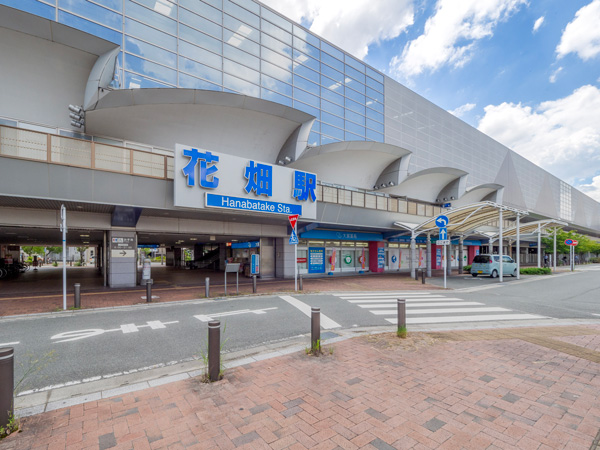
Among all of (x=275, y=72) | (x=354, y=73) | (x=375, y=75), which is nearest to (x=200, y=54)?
(x=275, y=72)

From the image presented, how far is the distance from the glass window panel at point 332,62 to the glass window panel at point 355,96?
186 centimetres

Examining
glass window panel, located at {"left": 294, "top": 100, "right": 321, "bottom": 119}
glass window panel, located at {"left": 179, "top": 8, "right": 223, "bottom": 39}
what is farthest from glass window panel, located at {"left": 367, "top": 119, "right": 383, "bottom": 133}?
glass window panel, located at {"left": 179, "top": 8, "right": 223, "bottom": 39}

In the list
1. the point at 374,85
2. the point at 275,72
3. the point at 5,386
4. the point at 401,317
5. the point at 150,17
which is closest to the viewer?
the point at 5,386

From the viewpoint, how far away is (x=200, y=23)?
56.3 feet

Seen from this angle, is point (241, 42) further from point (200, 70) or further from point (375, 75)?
point (375, 75)

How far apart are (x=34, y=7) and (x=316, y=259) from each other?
1942cm

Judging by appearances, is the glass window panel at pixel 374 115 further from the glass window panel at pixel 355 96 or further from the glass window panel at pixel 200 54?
the glass window panel at pixel 200 54

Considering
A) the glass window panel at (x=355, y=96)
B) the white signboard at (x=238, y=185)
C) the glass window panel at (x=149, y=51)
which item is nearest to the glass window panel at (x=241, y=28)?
the glass window panel at (x=149, y=51)

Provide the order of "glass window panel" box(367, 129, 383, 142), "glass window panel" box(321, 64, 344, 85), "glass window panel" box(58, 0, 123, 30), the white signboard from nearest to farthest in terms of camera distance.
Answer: the white signboard, "glass window panel" box(58, 0, 123, 30), "glass window panel" box(321, 64, 344, 85), "glass window panel" box(367, 129, 383, 142)

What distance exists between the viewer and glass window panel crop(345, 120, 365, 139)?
958 inches

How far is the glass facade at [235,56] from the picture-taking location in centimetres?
1447

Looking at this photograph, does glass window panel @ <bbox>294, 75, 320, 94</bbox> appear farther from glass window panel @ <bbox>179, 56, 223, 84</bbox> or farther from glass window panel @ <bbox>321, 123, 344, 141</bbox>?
glass window panel @ <bbox>179, 56, 223, 84</bbox>

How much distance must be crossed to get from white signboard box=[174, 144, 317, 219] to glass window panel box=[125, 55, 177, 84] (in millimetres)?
5928

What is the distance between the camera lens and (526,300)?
12.2 metres
